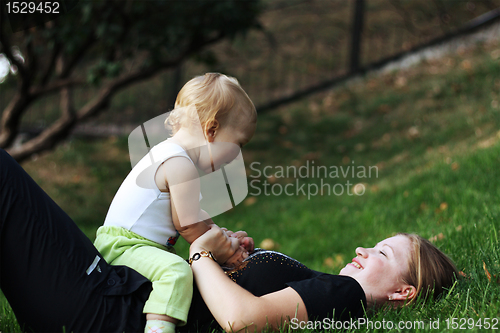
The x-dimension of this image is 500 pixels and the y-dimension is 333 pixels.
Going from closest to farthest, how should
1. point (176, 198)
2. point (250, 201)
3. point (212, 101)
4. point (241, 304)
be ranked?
1. point (241, 304)
2. point (176, 198)
3. point (212, 101)
4. point (250, 201)

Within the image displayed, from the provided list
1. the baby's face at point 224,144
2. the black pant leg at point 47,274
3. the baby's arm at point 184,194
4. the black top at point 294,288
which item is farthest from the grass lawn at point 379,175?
the baby's face at point 224,144

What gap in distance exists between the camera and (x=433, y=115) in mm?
6309

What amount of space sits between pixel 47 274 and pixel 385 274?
1315mm

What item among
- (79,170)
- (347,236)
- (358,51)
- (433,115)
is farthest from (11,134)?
(358,51)

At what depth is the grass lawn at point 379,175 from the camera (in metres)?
2.56

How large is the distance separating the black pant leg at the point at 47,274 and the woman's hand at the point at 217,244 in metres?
0.29

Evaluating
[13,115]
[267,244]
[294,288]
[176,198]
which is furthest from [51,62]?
[294,288]

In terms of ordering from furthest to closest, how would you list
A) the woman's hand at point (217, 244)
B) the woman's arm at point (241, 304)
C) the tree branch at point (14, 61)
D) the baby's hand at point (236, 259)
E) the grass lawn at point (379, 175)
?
the tree branch at point (14, 61) → the grass lawn at point (379, 175) → the baby's hand at point (236, 259) → the woman's hand at point (217, 244) → the woman's arm at point (241, 304)

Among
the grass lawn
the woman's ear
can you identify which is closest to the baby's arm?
the woman's ear

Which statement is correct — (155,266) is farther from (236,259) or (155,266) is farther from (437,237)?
(437,237)

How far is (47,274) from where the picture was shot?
5.32 feet

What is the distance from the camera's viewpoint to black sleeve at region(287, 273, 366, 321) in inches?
66.2

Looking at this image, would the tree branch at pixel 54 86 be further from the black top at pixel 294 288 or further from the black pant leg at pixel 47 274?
the black top at pixel 294 288

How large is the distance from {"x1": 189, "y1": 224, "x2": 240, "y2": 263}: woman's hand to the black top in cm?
10
